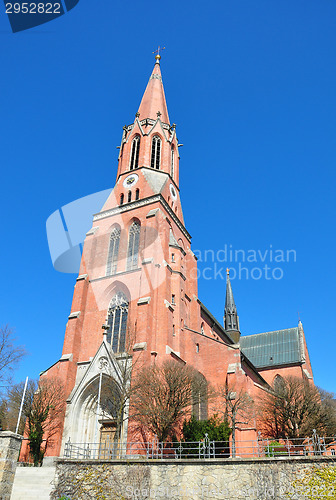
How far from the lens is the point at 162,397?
26.6 metres

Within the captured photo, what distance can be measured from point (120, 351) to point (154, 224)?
12.3 meters

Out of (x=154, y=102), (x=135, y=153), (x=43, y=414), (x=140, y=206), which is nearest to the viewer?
(x=43, y=414)

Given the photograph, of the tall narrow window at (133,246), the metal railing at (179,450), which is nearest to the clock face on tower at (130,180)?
the tall narrow window at (133,246)

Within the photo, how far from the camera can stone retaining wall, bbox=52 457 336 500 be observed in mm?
17531

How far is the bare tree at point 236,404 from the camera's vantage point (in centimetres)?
2956

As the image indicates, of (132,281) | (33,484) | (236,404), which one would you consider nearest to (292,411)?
(236,404)

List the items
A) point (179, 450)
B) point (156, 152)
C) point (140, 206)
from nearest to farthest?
point (179, 450) → point (140, 206) → point (156, 152)

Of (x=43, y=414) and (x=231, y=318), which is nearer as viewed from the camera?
(x=43, y=414)

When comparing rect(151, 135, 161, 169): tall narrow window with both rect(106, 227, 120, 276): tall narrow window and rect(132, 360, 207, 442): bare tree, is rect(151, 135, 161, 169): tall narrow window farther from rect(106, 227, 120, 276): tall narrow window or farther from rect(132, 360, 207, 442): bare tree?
rect(132, 360, 207, 442): bare tree

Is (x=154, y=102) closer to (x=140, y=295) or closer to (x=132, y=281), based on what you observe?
(x=132, y=281)

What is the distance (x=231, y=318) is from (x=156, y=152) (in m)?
34.4

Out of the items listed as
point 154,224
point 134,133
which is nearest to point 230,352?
point 154,224

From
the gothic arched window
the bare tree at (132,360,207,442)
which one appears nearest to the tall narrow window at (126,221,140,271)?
the gothic arched window

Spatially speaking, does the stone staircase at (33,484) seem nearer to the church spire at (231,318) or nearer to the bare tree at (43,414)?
the bare tree at (43,414)
